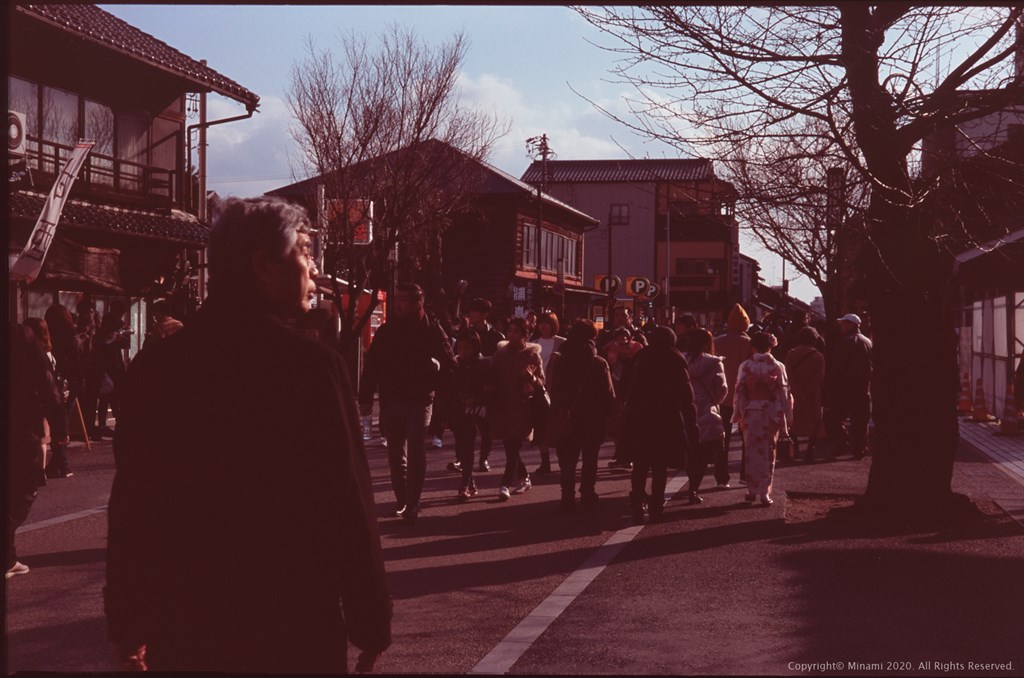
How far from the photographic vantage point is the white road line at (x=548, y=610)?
5.90m

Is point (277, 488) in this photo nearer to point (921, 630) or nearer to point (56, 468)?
point (921, 630)

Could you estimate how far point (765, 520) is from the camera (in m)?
10.8

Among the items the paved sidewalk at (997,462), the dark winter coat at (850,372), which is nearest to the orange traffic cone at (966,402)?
the paved sidewalk at (997,462)

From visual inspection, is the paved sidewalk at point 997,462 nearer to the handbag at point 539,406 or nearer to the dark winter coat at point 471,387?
the handbag at point 539,406

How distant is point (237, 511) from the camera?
114 inches

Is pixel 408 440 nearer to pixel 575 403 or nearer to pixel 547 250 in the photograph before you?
pixel 575 403

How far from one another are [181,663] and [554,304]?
57.9m

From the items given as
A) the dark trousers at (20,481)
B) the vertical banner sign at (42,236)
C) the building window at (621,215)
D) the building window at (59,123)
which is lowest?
the dark trousers at (20,481)

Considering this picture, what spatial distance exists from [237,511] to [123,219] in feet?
78.7

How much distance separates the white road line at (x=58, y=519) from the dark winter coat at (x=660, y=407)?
458 cm

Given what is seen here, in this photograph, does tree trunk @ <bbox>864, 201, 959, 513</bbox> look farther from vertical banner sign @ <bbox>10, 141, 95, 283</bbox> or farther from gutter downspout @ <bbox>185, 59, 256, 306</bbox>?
gutter downspout @ <bbox>185, 59, 256, 306</bbox>

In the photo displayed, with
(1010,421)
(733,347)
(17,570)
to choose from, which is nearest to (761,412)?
(733,347)

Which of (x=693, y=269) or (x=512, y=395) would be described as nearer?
(x=512, y=395)

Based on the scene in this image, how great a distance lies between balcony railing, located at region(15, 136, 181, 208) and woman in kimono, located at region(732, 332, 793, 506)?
15143 millimetres
